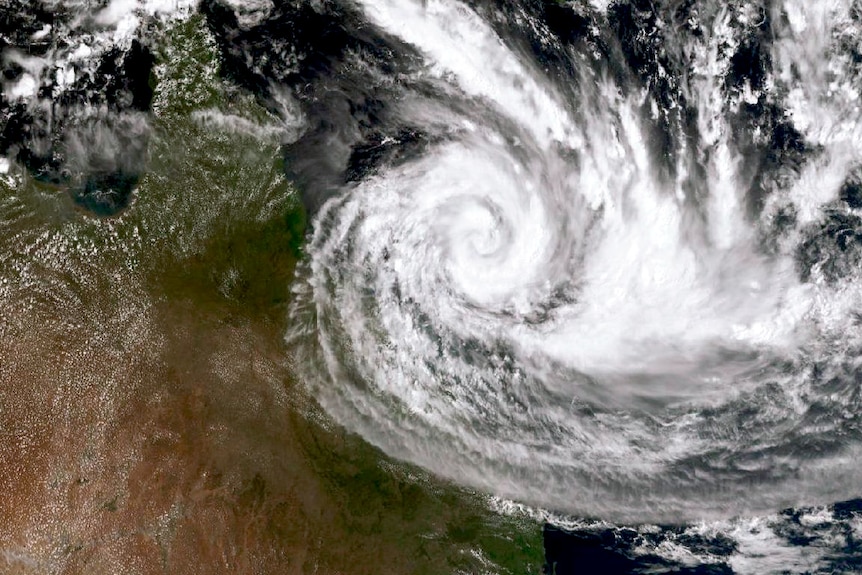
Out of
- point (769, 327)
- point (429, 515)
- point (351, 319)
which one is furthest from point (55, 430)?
point (769, 327)

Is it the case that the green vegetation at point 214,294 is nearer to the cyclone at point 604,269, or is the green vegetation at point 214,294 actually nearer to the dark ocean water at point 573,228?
the dark ocean water at point 573,228

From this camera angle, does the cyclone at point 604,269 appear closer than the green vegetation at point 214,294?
Yes

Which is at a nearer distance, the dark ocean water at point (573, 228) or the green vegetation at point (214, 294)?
the dark ocean water at point (573, 228)

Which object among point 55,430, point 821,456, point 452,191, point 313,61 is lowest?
point 55,430

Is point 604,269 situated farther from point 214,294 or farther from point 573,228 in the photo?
point 214,294

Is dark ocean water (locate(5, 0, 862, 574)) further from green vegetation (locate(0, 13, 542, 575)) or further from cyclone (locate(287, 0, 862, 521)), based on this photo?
green vegetation (locate(0, 13, 542, 575))

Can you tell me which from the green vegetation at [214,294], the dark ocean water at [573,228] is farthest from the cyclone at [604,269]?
the green vegetation at [214,294]

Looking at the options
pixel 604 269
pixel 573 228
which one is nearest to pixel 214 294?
pixel 573 228

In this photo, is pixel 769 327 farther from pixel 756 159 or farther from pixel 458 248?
pixel 458 248
